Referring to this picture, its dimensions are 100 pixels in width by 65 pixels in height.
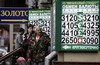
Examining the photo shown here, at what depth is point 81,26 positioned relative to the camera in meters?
11.6

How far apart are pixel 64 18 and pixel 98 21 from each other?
77cm

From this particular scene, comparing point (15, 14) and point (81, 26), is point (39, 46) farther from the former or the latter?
point (15, 14)

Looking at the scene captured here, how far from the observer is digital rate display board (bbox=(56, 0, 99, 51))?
11609 mm

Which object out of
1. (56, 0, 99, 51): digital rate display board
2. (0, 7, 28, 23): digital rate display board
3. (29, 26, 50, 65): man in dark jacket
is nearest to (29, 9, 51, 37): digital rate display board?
(0, 7, 28, 23): digital rate display board

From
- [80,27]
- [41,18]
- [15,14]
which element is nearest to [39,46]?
[80,27]

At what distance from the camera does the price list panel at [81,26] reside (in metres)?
11.6

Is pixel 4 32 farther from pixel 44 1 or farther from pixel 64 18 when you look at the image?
pixel 64 18

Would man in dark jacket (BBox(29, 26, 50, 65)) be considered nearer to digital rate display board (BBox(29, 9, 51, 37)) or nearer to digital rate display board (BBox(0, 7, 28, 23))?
digital rate display board (BBox(29, 9, 51, 37))

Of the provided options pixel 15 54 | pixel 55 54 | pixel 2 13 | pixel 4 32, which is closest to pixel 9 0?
pixel 4 32

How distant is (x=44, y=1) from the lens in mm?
21453

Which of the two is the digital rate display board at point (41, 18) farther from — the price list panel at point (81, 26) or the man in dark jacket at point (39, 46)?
the price list panel at point (81, 26)

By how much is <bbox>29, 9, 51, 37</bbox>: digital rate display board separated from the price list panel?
609 cm

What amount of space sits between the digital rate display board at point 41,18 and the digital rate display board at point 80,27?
6.08 metres

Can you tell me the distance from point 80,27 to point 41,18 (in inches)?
267
